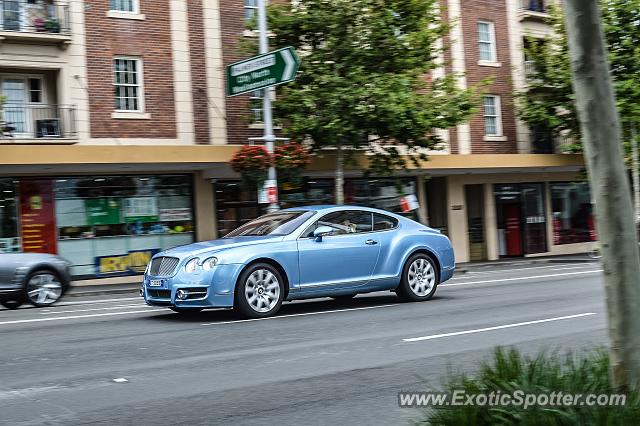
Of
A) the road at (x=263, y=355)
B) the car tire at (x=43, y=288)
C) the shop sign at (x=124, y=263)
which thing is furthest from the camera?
the shop sign at (x=124, y=263)

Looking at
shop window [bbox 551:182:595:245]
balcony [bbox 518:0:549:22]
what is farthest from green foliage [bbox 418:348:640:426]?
shop window [bbox 551:182:595:245]

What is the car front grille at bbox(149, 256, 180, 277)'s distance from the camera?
10859mm

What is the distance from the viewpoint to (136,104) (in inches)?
962

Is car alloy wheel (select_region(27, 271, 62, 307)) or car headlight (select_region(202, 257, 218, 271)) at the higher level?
car headlight (select_region(202, 257, 218, 271))

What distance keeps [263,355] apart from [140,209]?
56.4 ft

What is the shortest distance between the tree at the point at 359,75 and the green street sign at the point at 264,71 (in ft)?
14.8

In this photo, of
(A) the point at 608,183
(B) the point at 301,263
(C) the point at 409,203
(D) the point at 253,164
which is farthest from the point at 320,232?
(C) the point at 409,203

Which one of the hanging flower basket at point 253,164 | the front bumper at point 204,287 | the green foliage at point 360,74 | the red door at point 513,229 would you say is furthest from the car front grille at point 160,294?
the red door at point 513,229

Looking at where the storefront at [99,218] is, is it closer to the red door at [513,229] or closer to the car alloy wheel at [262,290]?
the car alloy wheel at [262,290]

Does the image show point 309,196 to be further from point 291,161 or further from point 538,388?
point 538,388

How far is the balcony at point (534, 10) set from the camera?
3428 centimetres

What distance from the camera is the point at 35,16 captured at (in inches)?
896

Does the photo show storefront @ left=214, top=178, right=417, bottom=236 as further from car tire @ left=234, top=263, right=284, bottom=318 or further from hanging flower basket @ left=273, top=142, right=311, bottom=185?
car tire @ left=234, top=263, right=284, bottom=318

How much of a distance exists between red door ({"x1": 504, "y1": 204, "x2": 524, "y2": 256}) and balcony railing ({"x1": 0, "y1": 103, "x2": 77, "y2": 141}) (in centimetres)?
1860
